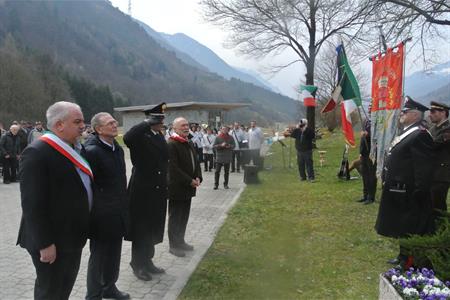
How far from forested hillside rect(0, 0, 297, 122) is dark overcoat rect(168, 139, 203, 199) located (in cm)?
6104

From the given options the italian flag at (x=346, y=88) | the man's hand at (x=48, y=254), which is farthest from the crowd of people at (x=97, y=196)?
the italian flag at (x=346, y=88)

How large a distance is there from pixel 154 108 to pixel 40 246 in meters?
2.74

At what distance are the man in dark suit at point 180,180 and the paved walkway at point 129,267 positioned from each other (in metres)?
0.29

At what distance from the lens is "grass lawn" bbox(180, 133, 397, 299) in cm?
531

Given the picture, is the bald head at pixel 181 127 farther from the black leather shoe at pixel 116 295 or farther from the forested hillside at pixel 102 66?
the forested hillside at pixel 102 66

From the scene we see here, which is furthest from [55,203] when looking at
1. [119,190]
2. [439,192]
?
[439,192]

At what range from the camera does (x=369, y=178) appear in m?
10.4

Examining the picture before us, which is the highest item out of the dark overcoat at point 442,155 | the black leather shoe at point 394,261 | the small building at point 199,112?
the small building at point 199,112

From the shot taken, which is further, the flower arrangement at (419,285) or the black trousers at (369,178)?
the black trousers at (369,178)

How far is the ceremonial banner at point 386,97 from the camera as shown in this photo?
7249 mm

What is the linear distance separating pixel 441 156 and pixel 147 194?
14.4 ft

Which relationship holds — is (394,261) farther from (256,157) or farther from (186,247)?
(256,157)

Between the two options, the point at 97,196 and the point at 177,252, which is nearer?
the point at 97,196

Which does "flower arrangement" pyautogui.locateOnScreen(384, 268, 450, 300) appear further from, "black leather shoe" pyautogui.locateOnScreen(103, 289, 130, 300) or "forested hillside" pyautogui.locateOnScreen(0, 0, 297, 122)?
"forested hillside" pyautogui.locateOnScreen(0, 0, 297, 122)
